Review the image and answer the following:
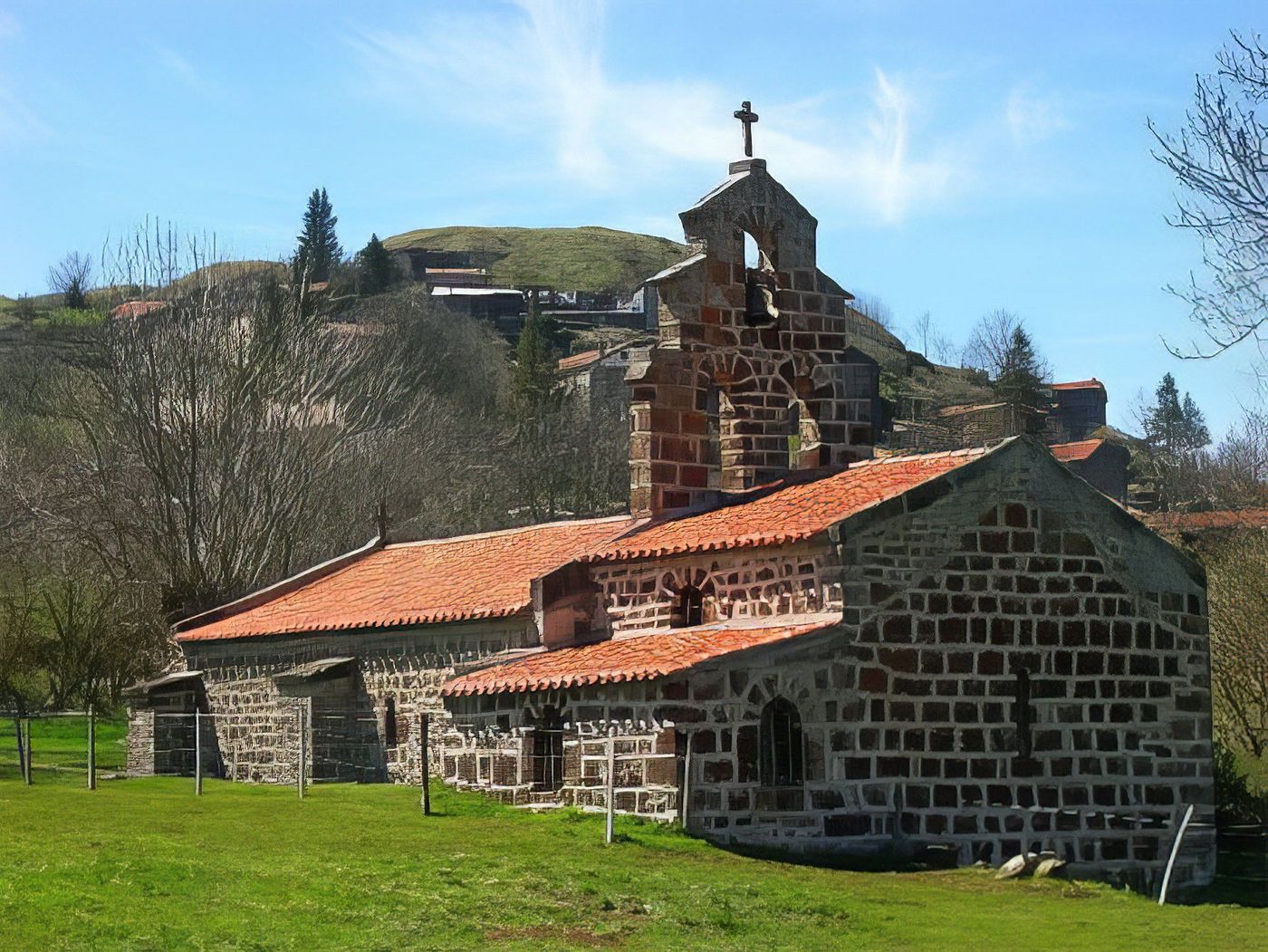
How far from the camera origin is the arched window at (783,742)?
2266 centimetres

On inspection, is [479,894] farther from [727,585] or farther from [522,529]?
[522,529]

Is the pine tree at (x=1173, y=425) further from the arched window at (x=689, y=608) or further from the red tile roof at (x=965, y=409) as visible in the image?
the arched window at (x=689, y=608)

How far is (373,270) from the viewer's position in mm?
120812

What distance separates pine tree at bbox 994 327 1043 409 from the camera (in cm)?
9538

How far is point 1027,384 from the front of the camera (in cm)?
9644

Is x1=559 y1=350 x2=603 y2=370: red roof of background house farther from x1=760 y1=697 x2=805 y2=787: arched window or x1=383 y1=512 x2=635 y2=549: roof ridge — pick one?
x1=760 y1=697 x2=805 y2=787: arched window

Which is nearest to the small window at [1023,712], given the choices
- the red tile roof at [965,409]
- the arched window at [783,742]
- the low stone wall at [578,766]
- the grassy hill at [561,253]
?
the arched window at [783,742]

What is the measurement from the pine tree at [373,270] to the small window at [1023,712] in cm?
9538

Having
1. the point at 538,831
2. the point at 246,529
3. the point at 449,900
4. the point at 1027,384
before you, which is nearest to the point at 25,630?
the point at 246,529

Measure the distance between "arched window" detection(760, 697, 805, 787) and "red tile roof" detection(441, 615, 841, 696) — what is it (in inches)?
35.6

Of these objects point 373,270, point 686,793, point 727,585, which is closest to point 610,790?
point 686,793

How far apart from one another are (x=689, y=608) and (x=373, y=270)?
9748 centimetres

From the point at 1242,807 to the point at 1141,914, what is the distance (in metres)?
9.15

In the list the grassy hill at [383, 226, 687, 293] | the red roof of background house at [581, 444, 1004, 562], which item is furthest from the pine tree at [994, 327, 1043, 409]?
the red roof of background house at [581, 444, 1004, 562]
